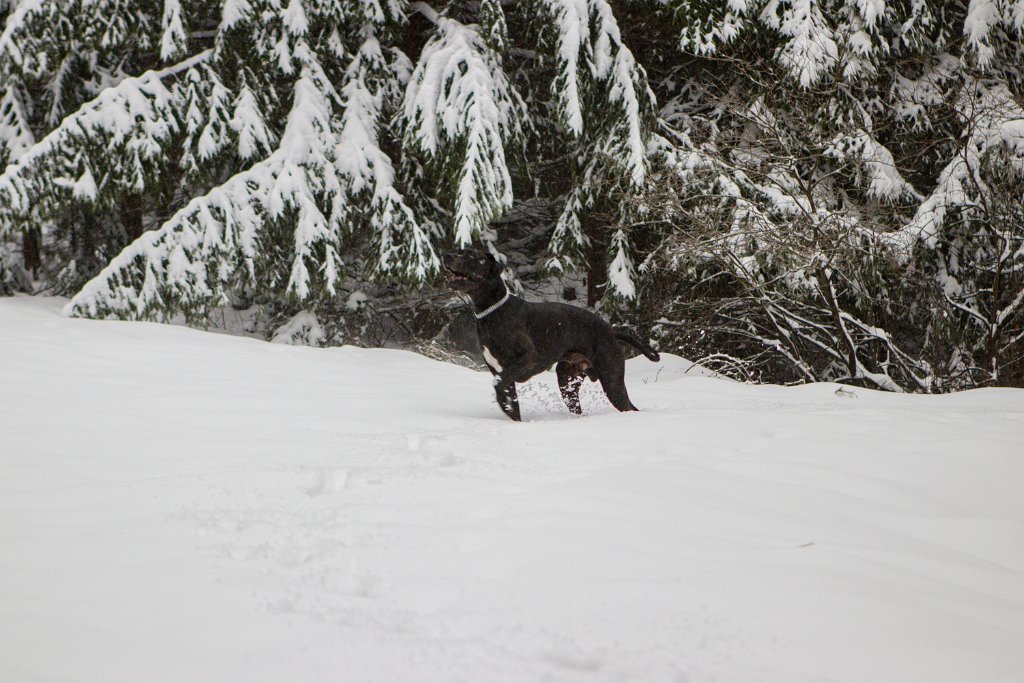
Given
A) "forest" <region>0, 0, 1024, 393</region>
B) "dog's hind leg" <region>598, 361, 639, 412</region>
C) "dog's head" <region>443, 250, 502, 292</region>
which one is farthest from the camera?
"forest" <region>0, 0, 1024, 393</region>

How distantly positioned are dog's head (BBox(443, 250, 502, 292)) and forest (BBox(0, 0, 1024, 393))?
272 cm

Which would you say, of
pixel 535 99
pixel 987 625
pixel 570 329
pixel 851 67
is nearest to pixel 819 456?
pixel 987 625

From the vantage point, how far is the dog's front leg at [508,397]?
15.4 ft

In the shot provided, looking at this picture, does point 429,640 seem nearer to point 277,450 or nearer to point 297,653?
point 297,653

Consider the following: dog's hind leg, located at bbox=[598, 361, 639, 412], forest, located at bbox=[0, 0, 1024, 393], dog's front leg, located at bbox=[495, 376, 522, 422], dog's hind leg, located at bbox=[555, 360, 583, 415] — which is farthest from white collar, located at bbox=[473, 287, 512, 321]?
forest, located at bbox=[0, 0, 1024, 393]

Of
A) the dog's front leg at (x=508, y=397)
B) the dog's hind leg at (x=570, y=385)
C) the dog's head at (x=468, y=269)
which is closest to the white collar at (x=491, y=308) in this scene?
the dog's head at (x=468, y=269)

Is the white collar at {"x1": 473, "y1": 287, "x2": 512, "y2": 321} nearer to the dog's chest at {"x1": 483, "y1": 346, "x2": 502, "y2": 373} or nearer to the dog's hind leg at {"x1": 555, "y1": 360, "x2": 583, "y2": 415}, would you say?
the dog's chest at {"x1": 483, "y1": 346, "x2": 502, "y2": 373}

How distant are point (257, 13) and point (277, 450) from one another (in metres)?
7.04

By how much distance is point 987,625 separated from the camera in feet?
5.95

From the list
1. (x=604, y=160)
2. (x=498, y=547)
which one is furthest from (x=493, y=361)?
(x=604, y=160)

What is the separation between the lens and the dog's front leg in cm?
470

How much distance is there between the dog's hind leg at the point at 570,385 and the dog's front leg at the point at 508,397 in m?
0.62

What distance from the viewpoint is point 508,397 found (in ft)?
15.5

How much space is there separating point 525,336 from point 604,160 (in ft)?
14.2
